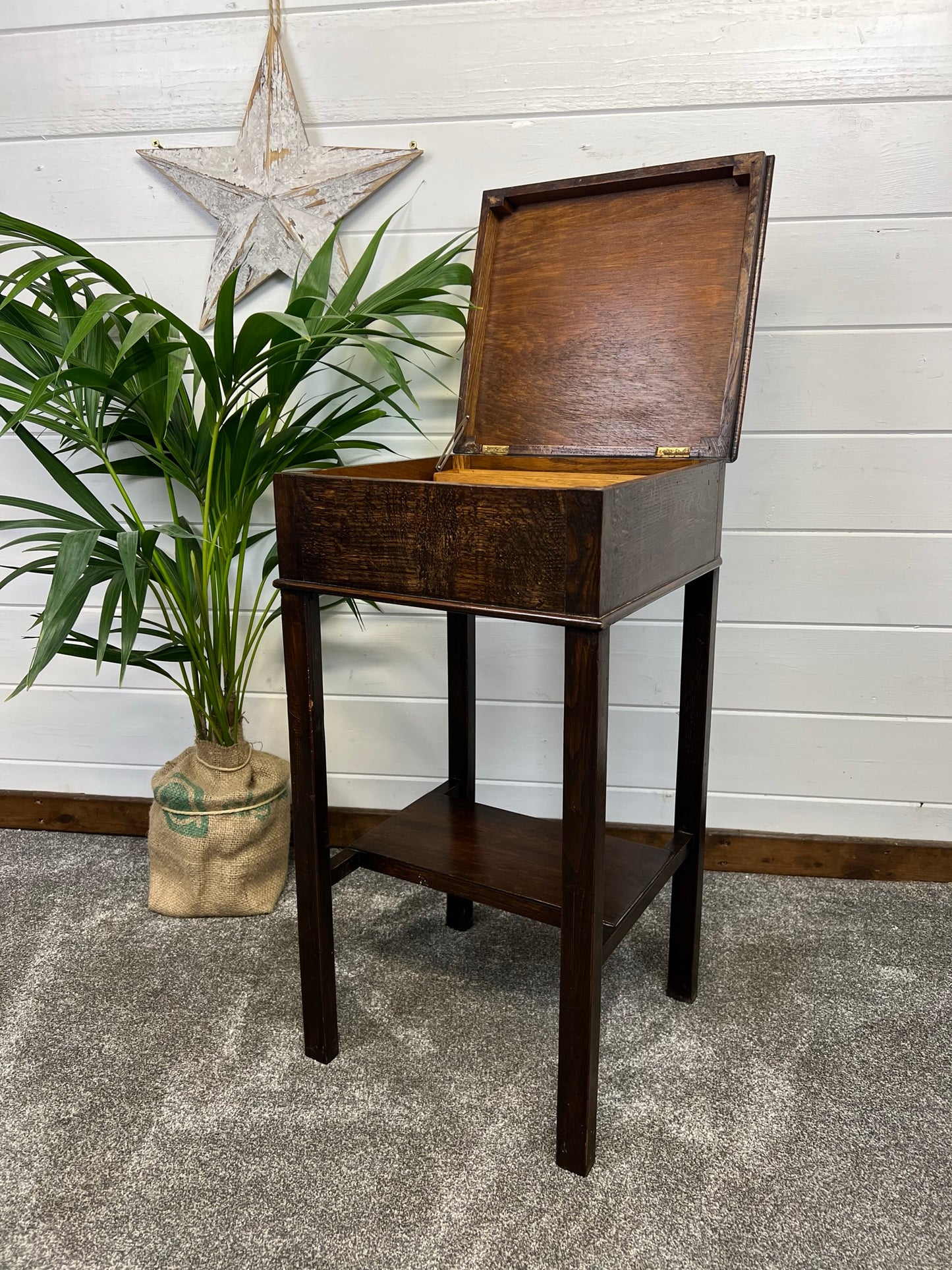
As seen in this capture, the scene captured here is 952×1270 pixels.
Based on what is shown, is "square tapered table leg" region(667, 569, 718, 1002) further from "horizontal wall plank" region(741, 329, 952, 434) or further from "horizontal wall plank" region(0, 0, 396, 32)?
"horizontal wall plank" region(0, 0, 396, 32)

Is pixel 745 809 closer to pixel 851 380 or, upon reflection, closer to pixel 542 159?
pixel 851 380

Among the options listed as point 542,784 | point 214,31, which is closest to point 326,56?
point 214,31

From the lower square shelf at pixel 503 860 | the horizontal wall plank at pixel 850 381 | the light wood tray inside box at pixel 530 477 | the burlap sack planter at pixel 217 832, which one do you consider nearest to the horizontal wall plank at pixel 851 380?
the horizontal wall plank at pixel 850 381

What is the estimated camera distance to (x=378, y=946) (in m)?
1.69

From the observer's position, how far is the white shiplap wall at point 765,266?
1601 millimetres

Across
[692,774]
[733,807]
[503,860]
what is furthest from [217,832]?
[733,807]

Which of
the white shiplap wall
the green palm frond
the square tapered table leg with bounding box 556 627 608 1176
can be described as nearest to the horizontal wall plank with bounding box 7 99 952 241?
the white shiplap wall

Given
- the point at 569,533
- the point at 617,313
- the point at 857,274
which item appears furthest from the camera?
the point at 857,274

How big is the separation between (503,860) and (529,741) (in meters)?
0.60

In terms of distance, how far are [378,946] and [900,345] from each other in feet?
4.79

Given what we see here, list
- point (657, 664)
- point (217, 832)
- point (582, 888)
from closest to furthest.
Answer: point (582, 888) < point (217, 832) < point (657, 664)

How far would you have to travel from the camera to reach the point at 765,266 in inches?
65.7

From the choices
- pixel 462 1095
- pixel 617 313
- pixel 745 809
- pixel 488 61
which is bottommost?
pixel 462 1095

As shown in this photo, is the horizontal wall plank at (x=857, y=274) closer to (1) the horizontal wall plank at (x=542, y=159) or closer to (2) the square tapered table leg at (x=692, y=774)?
(1) the horizontal wall plank at (x=542, y=159)
